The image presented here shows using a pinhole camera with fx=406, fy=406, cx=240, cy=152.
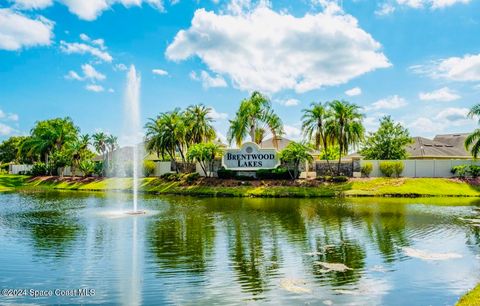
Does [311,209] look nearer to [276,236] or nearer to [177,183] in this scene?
[276,236]

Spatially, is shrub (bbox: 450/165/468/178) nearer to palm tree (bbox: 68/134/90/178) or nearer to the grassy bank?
the grassy bank

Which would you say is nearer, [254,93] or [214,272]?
[214,272]

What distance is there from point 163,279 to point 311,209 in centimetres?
1947

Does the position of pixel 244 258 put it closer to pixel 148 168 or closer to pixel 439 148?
pixel 148 168

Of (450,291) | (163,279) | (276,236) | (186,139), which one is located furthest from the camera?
(186,139)

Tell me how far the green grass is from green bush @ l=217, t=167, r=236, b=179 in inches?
1611

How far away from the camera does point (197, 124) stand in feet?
186

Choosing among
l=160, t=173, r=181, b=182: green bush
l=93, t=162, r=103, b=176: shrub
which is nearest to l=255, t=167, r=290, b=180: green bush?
l=160, t=173, r=181, b=182: green bush

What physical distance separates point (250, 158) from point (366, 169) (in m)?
14.4

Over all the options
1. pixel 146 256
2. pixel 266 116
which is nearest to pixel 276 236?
pixel 146 256

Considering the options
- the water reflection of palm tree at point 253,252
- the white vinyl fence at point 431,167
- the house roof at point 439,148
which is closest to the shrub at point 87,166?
the white vinyl fence at point 431,167

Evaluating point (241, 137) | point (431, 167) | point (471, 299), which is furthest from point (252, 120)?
point (471, 299)

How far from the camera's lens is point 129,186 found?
175 feet

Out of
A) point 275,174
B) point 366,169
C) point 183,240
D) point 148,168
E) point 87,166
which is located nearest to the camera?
point 183,240
